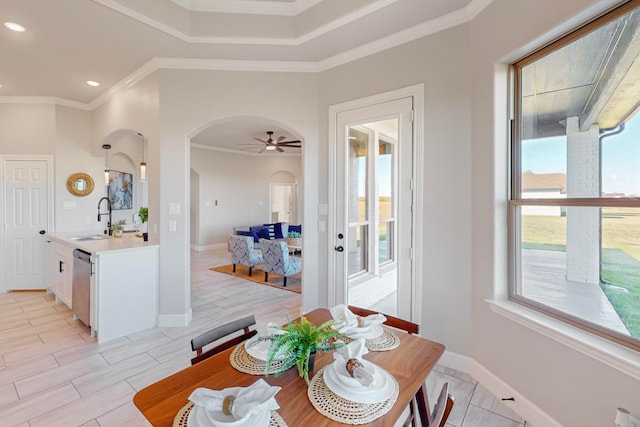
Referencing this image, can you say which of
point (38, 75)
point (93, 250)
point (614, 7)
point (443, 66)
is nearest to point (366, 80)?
point (443, 66)

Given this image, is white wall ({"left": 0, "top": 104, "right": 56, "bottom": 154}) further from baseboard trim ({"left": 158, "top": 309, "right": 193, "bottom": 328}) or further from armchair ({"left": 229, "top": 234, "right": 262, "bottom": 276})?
baseboard trim ({"left": 158, "top": 309, "right": 193, "bottom": 328})

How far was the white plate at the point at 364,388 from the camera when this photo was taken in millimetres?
1078

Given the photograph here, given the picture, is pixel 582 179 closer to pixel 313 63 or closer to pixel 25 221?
pixel 313 63

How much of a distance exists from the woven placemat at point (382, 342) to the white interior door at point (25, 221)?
18.3 feet

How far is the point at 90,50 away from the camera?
10.7 feet

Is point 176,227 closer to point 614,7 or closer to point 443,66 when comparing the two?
point 443,66

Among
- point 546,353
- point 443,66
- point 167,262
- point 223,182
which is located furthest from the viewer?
point 223,182

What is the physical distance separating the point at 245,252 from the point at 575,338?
5.07m

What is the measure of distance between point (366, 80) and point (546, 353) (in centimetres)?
273

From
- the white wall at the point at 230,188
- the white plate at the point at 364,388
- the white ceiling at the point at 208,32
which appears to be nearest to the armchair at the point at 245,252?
the white wall at the point at 230,188

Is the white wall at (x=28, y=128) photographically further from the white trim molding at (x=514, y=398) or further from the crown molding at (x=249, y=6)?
the white trim molding at (x=514, y=398)

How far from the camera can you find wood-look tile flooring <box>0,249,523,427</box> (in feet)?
6.67

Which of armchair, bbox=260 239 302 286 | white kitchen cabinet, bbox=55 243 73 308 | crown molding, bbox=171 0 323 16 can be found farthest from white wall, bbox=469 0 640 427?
white kitchen cabinet, bbox=55 243 73 308

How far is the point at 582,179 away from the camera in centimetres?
180
